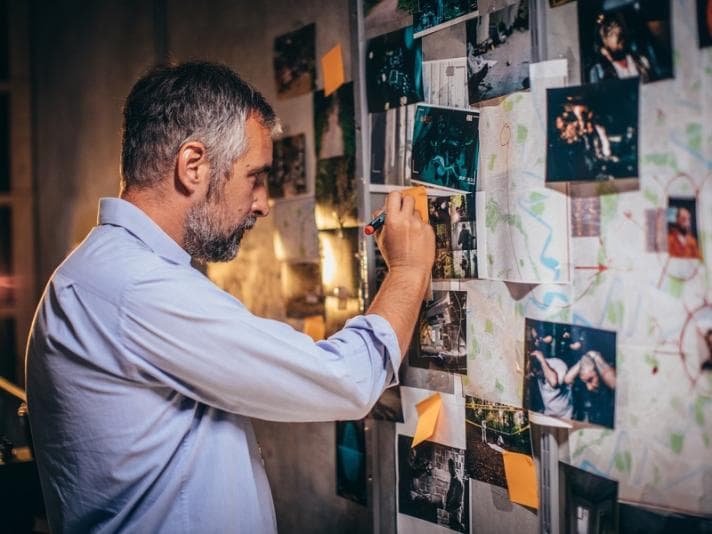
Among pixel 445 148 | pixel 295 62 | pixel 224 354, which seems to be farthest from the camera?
pixel 295 62

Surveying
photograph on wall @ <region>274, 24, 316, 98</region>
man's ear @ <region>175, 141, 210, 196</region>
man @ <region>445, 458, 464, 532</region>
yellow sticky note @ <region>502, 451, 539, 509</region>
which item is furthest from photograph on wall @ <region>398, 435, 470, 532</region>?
photograph on wall @ <region>274, 24, 316, 98</region>

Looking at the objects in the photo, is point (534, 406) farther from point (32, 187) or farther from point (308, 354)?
point (32, 187)

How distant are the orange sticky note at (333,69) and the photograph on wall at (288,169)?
0.16 metres

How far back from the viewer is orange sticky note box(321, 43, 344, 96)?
4.59 ft

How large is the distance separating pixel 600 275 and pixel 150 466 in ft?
2.57

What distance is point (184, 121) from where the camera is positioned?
3.53ft

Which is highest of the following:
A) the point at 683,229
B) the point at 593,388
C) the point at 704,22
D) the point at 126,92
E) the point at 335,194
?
the point at 126,92

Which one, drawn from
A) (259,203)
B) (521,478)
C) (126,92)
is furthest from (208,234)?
(126,92)

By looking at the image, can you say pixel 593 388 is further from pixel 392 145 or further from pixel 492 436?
pixel 392 145

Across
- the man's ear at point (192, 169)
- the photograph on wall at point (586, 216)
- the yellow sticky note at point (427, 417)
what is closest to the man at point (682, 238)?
the photograph on wall at point (586, 216)

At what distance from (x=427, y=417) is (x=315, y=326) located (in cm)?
41

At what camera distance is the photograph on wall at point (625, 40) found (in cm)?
84

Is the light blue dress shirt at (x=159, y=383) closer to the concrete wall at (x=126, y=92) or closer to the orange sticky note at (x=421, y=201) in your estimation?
the orange sticky note at (x=421, y=201)

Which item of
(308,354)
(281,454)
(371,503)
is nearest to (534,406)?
(308,354)
